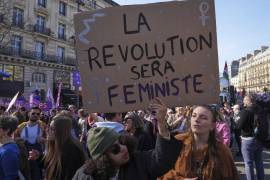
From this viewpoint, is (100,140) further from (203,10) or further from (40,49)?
(40,49)

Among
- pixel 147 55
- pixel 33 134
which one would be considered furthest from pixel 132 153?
pixel 33 134

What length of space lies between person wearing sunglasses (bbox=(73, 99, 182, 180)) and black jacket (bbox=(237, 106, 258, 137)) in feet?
13.2

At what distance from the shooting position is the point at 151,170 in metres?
2.85

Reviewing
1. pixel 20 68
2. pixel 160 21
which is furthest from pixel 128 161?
pixel 20 68

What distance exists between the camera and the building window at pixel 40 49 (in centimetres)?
3856

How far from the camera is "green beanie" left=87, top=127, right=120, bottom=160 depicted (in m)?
2.63

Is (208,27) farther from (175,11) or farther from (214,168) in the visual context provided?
(214,168)

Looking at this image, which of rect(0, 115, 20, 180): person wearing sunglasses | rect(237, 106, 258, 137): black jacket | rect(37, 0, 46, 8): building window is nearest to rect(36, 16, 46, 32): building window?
rect(37, 0, 46, 8): building window

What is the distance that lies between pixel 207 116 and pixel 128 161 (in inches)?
36.6

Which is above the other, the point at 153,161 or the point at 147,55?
the point at 147,55

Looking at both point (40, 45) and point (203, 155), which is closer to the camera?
point (203, 155)

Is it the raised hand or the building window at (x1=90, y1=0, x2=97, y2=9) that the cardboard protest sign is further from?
the building window at (x1=90, y1=0, x2=97, y2=9)

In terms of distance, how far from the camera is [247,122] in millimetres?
6707

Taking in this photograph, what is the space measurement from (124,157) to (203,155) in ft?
2.84
